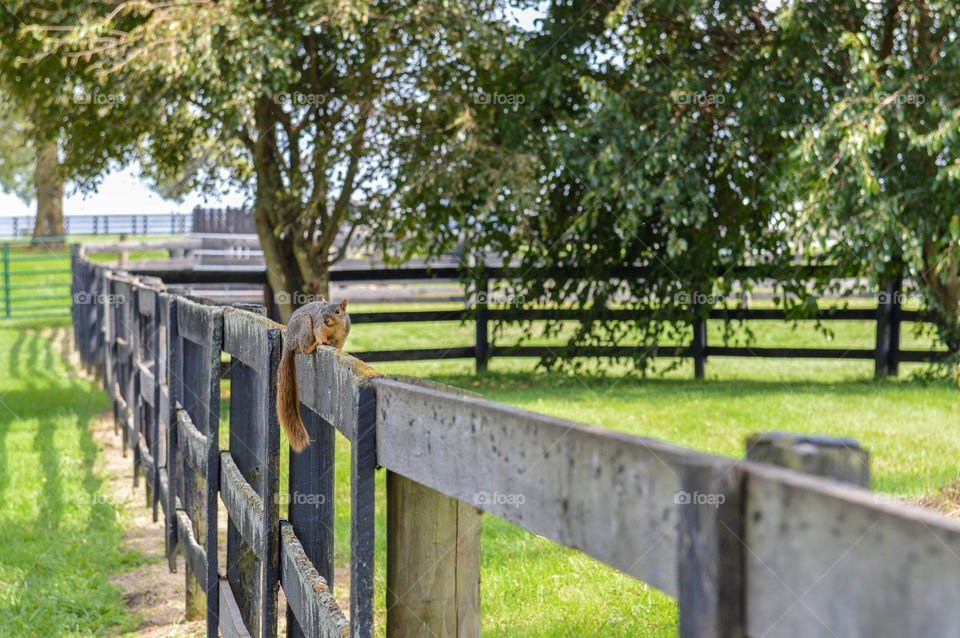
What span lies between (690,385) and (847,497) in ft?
34.2

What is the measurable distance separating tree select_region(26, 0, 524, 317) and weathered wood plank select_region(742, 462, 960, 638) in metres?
8.12

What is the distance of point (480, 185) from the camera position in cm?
975

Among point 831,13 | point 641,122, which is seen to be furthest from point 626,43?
point 831,13

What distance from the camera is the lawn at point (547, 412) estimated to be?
407 centimetres

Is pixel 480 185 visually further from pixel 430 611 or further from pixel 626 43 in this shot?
pixel 430 611

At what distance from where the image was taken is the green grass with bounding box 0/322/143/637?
426cm

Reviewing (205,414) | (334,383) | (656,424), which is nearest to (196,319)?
(205,414)

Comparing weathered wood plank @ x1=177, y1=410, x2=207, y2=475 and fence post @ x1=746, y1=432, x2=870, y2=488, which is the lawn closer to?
weathered wood plank @ x1=177, y1=410, x2=207, y2=475

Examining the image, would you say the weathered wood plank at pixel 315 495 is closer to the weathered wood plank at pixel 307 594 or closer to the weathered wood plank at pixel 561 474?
the weathered wood plank at pixel 307 594

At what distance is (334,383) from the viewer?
6.90ft

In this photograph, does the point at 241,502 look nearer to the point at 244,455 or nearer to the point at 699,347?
the point at 244,455

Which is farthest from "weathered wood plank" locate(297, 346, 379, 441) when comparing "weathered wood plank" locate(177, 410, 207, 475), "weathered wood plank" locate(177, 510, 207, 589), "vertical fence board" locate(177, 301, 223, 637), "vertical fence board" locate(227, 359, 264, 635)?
"weathered wood plank" locate(177, 510, 207, 589)

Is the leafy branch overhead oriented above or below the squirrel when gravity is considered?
above

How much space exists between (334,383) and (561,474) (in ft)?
3.34
